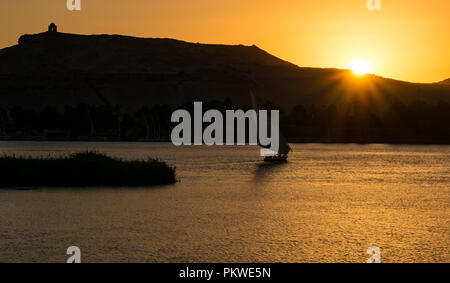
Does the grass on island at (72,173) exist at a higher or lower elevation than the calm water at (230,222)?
higher

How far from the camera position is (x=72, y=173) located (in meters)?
58.8

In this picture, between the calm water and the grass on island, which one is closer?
the calm water

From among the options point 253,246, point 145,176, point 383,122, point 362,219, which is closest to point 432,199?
point 362,219

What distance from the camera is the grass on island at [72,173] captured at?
58062 mm

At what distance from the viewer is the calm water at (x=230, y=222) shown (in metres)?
32.2

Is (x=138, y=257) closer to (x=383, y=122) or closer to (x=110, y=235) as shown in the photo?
(x=110, y=235)

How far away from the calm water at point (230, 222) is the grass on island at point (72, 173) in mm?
2491

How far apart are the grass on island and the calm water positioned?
2491 millimetres

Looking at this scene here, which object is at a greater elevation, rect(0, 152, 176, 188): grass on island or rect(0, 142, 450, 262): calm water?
rect(0, 152, 176, 188): grass on island

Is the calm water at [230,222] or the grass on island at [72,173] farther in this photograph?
the grass on island at [72,173]

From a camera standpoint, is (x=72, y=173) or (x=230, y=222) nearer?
(x=230, y=222)

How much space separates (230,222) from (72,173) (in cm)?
2169

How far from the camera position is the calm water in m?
32.2

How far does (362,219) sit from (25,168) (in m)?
29.4
